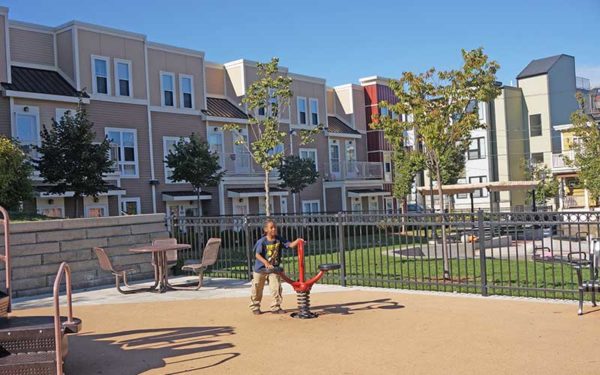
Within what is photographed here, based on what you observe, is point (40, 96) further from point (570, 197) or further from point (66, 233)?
point (570, 197)

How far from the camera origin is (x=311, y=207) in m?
40.2

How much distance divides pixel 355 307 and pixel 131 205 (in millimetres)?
20970

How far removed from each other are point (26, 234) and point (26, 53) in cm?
1714

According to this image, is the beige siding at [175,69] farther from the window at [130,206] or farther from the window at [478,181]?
the window at [478,181]

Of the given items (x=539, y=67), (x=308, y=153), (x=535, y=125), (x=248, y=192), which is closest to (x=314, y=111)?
(x=308, y=153)

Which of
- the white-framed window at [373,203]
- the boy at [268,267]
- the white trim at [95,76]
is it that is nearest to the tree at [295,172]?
the white-framed window at [373,203]

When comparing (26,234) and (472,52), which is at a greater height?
(472,52)

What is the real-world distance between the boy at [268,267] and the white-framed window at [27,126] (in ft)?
59.6

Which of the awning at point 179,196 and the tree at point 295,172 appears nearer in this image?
the awning at point 179,196

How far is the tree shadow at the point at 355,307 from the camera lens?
9.62 metres

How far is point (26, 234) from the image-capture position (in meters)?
12.1

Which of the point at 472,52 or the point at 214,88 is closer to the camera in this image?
the point at 472,52

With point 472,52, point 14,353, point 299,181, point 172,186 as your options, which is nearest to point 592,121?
point 299,181

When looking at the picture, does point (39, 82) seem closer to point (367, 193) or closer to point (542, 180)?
point (367, 193)
